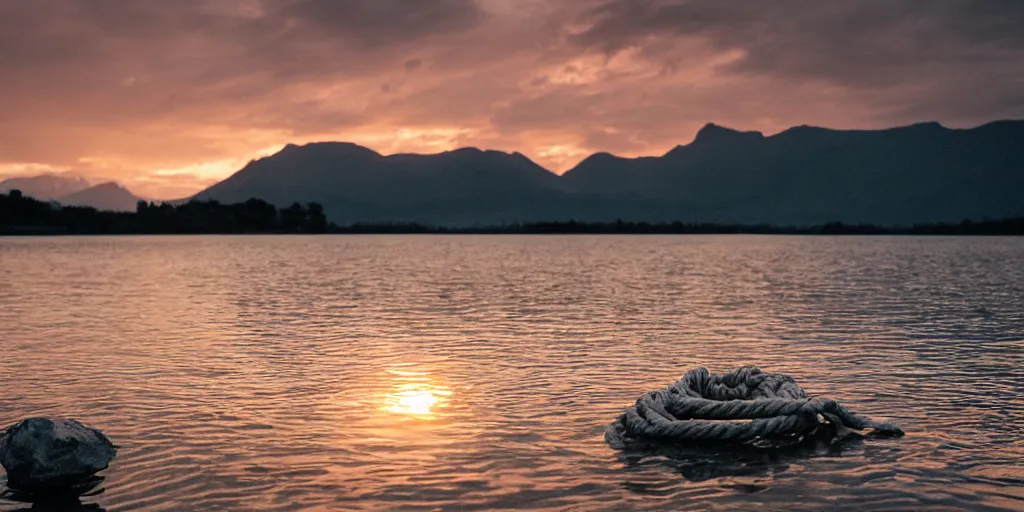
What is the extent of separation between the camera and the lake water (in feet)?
45.9

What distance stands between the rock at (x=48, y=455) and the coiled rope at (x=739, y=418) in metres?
9.03

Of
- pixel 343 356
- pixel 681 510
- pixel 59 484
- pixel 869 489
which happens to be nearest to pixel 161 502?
pixel 59 484

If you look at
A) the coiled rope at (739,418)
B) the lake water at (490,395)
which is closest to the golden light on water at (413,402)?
the lake water at (490,395)

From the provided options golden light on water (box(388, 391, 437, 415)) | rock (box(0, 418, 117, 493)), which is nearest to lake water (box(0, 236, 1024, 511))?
golden light on water (box(388, 391, 437, 415))

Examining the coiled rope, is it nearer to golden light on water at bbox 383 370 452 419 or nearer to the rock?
golden light on water at bbox 383 370 452 419

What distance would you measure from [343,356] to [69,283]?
4653 centimetres

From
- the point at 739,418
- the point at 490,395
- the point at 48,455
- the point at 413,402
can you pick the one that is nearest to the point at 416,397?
the point at 413,402

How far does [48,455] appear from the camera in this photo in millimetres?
14367

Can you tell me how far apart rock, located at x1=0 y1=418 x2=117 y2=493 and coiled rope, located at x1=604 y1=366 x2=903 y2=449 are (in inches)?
356

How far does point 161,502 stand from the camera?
44.0 ft

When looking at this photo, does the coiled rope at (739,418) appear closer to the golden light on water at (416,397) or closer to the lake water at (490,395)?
the lake water at (490,395)

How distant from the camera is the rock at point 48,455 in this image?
1430cm

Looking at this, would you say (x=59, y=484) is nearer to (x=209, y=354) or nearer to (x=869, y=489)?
(x=869, y=489)

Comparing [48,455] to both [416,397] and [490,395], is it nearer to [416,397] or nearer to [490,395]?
[416,397]
